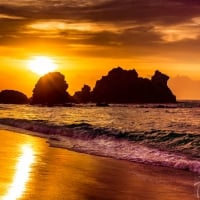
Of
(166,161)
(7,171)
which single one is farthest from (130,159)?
(7,171)

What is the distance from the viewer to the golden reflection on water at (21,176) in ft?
36.8

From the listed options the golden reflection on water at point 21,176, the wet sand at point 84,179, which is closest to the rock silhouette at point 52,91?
the golden reflection on water at point 21,176

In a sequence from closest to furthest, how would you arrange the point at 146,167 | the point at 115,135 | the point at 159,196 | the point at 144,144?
the point at 159,196 < the point at 146,167 < the point at 144,144 < the point at 115,135

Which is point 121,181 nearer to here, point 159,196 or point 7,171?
point 159,196

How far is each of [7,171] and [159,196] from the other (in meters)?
5.05

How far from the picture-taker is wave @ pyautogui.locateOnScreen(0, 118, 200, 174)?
20.1 m

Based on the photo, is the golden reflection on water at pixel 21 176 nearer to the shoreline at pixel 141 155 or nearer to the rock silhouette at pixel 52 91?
the shoreline at pixel 141 155

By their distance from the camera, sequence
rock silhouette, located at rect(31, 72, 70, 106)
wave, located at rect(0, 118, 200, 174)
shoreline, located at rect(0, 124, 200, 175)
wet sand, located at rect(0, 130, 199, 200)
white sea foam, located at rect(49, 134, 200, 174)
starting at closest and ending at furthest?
1. wet sand, located at rect(0, 130, 199, 200)
2. shoreline, located at rect(0, 124, 200, 175)
3. white sea foam, located at rect(49, 134, 200, 174)
4. wave, located at rect(0, 118, 200, 174)
5. rock silhouette, located at rect(31, 72, 70, 106)

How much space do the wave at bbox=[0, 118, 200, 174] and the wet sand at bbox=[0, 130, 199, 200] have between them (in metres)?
1.44

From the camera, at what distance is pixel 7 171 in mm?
14508

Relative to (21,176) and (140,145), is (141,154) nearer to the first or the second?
(140,145)

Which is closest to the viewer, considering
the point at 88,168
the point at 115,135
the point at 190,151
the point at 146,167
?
the point at 88,168

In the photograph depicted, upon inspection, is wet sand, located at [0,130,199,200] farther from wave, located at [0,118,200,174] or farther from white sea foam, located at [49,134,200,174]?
wave, located at [0,118,200,174]

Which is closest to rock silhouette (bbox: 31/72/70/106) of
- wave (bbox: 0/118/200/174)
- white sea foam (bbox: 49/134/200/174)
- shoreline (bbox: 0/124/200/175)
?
wave (bbox: 0/118/200/174)
